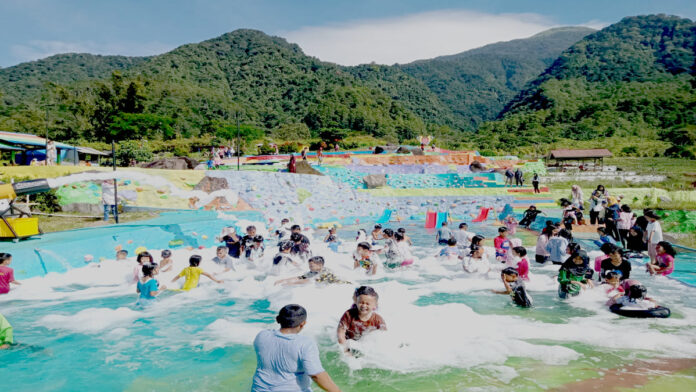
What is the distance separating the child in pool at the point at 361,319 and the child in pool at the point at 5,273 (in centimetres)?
593

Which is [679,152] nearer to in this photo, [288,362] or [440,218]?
[440,218]

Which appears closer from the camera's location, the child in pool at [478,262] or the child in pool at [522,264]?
the child in pool at [522,264]

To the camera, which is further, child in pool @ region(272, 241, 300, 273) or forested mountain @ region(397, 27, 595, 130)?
forested mountain @ region(397, 27, 595, 130)

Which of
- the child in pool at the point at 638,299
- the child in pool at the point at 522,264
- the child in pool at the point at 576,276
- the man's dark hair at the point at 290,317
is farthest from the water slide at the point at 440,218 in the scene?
the man's dark hair at the point at 290,317

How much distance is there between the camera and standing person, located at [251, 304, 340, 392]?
3.19m

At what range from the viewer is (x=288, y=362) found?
3.22 m

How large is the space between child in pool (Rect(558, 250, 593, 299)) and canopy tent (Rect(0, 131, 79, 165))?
70.8 feet

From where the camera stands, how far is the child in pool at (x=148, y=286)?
7.01 metres

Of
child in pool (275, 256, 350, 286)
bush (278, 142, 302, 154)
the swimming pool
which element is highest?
bush (278, 142, 302, 154)

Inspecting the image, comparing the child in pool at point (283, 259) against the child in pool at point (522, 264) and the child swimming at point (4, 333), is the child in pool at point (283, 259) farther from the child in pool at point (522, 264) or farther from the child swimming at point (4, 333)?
the child swimming at point (4, 333)

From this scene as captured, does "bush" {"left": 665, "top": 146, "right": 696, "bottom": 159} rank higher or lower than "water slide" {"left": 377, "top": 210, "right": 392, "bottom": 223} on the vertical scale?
higher

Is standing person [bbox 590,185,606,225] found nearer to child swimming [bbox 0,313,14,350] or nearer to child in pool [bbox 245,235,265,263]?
child in pool [bbox 245,235,265,263]

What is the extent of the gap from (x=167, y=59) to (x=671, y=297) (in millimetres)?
108269

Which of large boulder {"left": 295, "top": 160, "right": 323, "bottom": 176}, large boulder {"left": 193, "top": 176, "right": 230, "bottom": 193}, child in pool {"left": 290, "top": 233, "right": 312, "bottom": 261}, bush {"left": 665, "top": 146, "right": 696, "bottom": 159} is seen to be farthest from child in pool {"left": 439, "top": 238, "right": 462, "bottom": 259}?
bush {"left": 665, "top": 146, "right": 696, "bottom": 159}
